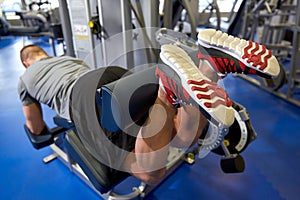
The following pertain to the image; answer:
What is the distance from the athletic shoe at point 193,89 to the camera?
0.67 meters

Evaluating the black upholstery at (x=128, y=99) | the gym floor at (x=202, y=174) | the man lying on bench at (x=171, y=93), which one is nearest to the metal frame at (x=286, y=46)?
the gym floor at (x=202, y=174)

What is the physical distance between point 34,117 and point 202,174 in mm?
1192

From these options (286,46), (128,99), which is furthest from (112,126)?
(286,46)

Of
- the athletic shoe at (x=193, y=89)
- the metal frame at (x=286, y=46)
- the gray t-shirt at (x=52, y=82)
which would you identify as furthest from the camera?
the metal frame at (x=286, y=46)

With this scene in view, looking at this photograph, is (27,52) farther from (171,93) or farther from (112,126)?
(171,93)

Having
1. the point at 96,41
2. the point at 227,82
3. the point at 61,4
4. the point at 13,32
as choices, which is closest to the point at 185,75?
the point at 96,41

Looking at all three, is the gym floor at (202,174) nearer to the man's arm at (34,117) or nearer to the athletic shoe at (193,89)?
the man's arm at (34,117)

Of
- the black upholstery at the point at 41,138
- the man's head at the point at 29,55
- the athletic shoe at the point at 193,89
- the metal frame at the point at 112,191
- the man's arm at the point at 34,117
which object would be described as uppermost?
the athletic shoe at the point at 193,89

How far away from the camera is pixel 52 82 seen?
1296 millimetres

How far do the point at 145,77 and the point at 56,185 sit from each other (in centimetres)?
111

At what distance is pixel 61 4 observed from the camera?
189 cm

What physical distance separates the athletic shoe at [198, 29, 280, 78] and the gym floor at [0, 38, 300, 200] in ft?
3.19

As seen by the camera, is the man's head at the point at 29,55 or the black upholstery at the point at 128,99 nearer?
the black upholstery at the point at 128,99

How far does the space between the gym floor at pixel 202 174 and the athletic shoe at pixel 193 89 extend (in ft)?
3.10
